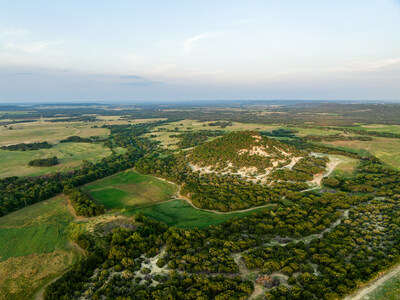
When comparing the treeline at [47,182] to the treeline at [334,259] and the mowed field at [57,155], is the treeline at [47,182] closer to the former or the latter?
the mowed field at [57,155]

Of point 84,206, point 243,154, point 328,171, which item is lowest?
point 84,206

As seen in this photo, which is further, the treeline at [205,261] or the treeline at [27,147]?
the treeline at [27,147]

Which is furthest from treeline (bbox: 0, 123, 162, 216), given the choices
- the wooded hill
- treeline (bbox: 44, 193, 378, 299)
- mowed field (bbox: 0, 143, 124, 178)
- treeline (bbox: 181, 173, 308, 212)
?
treeline (bbox: 181, 173, 308, 212)

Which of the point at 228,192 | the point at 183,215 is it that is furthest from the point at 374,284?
the point at 228,192

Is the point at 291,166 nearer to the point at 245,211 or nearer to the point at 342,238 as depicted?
the point at 245,211

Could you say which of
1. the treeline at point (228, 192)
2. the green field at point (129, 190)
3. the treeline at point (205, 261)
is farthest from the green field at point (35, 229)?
the treeline at point (228, 192)

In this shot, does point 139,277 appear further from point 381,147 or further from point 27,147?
point 381,147
